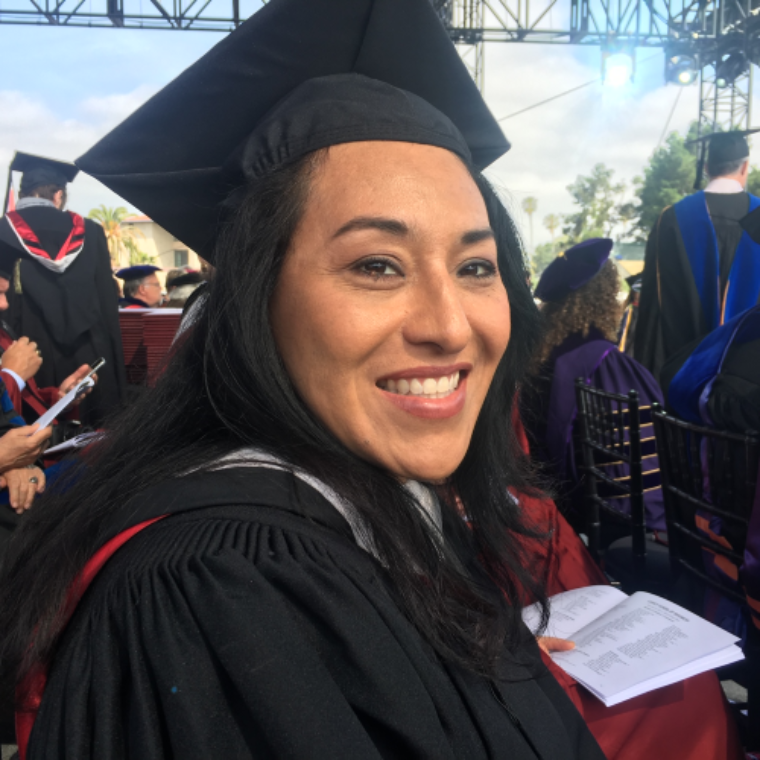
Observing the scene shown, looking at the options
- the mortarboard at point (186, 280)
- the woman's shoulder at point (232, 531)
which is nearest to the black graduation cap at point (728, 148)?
the mortarboard at point (186, 280)

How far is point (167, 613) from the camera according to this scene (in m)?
0.70

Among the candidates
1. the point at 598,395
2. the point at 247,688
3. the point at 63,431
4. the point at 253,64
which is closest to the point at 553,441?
the point at 598,395

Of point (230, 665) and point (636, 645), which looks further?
→ point (636, 645)

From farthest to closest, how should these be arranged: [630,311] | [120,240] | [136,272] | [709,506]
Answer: [120,240] → [630,311] → [136,272] → [709,506]

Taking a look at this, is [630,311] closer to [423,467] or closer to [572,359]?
[572,359]

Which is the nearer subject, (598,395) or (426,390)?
(426,390)

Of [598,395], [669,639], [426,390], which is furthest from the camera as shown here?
[598,395]

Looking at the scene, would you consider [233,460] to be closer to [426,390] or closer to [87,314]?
[426,390]

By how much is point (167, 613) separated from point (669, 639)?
3.81 feet

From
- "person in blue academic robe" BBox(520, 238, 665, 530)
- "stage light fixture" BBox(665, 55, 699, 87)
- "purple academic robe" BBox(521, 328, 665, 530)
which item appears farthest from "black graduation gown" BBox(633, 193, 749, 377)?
"stage light fixture" BBox(665, 55, 699, 87)

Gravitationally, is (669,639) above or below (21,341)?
below

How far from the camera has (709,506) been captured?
2.03 metres

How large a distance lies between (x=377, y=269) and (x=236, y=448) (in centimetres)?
37

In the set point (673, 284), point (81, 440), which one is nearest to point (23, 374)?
point (81, 440)
